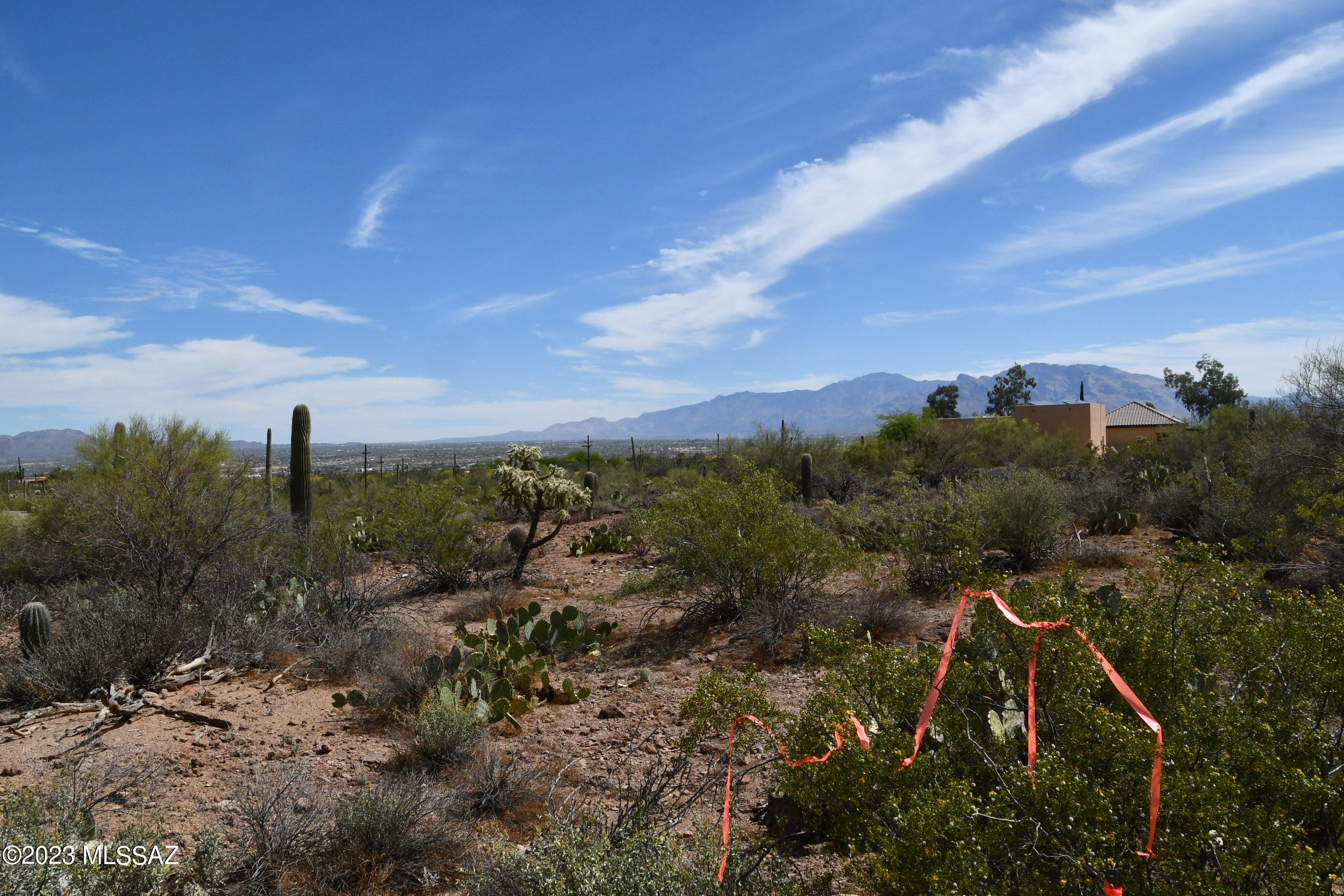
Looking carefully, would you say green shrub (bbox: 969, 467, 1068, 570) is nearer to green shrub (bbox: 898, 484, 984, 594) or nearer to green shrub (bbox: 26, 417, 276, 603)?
green shrub (bbox: 898, 484, 984, 594)

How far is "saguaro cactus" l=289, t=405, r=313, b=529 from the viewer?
39.0ft

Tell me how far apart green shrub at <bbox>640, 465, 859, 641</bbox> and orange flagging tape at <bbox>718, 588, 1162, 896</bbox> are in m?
4.04

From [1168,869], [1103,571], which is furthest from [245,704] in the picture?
[1103,571]

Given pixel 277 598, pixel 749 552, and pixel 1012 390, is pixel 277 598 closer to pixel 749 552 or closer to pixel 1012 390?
pixel 749 552

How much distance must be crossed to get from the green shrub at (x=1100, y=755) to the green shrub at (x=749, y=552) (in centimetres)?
364

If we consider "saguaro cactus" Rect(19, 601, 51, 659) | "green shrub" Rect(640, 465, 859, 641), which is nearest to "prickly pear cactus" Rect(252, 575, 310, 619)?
"saguaro cactus" Rect(19, 601, 51, 659)

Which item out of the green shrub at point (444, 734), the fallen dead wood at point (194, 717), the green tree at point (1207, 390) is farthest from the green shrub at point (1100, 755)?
the green tree at point (1207, 390)

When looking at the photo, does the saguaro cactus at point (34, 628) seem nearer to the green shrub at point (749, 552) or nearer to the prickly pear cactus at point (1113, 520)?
the green shrub at point (749, 552)

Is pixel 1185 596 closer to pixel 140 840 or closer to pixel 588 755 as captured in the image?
pixel 588 755

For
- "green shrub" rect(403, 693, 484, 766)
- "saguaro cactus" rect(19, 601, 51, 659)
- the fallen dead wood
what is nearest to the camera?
"green shrub" rect(403, 693, 484, 766)

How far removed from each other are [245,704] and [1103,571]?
10.2m

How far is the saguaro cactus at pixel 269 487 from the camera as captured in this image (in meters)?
12.0

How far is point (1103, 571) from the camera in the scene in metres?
10.1

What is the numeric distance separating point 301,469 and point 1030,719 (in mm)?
12117
